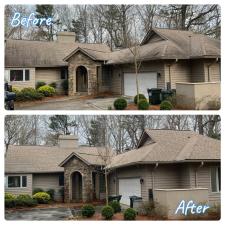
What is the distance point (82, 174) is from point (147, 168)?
3789 mm

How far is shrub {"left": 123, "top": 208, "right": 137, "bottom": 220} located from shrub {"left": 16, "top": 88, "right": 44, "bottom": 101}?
553 cm

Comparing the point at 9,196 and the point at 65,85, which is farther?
the point at 65,85

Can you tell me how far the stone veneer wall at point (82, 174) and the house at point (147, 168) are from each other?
64mm

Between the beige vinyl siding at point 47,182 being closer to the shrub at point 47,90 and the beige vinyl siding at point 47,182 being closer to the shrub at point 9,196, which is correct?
the shrub at point 9,196

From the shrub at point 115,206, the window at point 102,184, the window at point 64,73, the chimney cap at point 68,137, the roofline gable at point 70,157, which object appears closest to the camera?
the shrub at point 115,206

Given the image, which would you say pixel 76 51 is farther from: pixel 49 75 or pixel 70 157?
pixel 70 157

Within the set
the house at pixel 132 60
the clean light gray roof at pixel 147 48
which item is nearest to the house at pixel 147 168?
the house at pixel 132 60

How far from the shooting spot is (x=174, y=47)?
59.5 feet

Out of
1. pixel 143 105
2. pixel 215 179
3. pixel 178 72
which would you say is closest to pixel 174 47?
pixel 178 72

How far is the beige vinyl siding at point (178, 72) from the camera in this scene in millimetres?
17717

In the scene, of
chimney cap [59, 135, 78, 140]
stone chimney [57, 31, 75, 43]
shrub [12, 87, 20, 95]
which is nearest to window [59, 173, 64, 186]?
chimney cap [59, 135, 78, 140]

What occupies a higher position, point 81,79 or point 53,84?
point 81,79

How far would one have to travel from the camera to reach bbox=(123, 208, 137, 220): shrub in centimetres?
1494

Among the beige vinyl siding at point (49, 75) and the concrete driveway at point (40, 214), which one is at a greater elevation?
the beige vinyl siding at point (49, 75)
